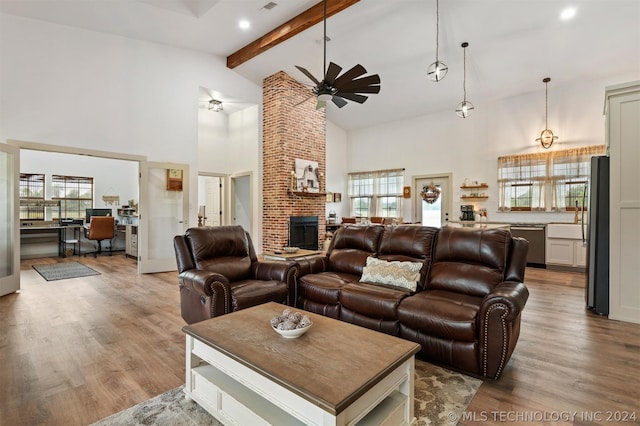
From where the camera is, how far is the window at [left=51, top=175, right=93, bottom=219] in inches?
323

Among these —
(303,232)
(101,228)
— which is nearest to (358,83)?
(303,232)

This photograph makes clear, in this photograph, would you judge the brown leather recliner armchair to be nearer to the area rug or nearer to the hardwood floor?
the hardwood floor

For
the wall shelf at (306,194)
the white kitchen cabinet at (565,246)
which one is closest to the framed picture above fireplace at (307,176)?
the wall shelf at (306,194)

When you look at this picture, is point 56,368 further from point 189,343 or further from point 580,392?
point 580,392

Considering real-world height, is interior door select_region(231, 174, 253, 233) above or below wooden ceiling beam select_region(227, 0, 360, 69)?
below

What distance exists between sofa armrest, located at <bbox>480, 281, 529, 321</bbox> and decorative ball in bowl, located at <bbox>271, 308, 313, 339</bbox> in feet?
4.15

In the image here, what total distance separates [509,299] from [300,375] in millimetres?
1523

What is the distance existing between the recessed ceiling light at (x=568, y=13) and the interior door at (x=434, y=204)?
4.01 m

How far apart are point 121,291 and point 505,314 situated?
191 inches

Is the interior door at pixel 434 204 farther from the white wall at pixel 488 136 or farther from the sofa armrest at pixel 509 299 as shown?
the sofa armrest at pixel 509 299

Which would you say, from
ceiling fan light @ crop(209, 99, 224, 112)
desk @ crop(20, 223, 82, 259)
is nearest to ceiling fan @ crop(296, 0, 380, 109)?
ceiling fan light @ crop(209, 99, 224, 112)

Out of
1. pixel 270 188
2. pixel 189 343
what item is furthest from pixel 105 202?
pixel 189 343

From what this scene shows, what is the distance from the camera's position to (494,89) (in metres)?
7.02

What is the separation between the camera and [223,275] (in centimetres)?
315
